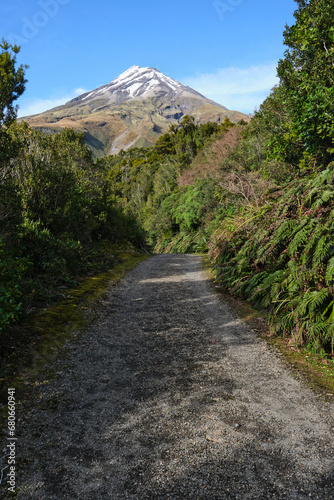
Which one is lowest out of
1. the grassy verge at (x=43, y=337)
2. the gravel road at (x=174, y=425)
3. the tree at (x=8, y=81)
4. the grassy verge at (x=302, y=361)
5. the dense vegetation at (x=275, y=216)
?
the grassy verge at (x=302, y=361)

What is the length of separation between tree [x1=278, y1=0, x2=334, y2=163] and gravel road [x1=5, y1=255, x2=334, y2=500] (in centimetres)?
475

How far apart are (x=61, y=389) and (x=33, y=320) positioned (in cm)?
228

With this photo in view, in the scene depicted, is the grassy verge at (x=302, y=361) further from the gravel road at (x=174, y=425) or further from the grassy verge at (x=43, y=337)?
the grassy verge at (x=43, y=337)

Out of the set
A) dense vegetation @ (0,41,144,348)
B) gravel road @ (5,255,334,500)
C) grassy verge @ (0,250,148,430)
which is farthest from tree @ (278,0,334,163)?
grassy verge @ (0,250,148,430)

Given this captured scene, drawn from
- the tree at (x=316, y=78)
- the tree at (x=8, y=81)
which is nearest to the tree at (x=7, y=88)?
the tree at (x=8, y=81)

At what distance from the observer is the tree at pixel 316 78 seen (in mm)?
5773

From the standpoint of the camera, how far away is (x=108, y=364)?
5.24 meters

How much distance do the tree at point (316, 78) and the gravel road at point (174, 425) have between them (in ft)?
15.6

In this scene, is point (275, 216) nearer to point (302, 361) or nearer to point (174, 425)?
point (302, 361)

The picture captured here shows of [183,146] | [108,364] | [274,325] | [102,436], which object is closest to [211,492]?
[102,436]

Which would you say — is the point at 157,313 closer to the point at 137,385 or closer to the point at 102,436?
the point at 137,385

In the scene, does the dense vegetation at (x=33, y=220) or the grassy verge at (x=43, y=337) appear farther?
the dense vegetation at (x=33, y=220)

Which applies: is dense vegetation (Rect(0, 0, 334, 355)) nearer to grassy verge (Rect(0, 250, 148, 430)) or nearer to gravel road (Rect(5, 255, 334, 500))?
grassy verge (Rect(0, 250, 148, 430))

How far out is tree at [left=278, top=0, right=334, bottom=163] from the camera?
18.9 feet
